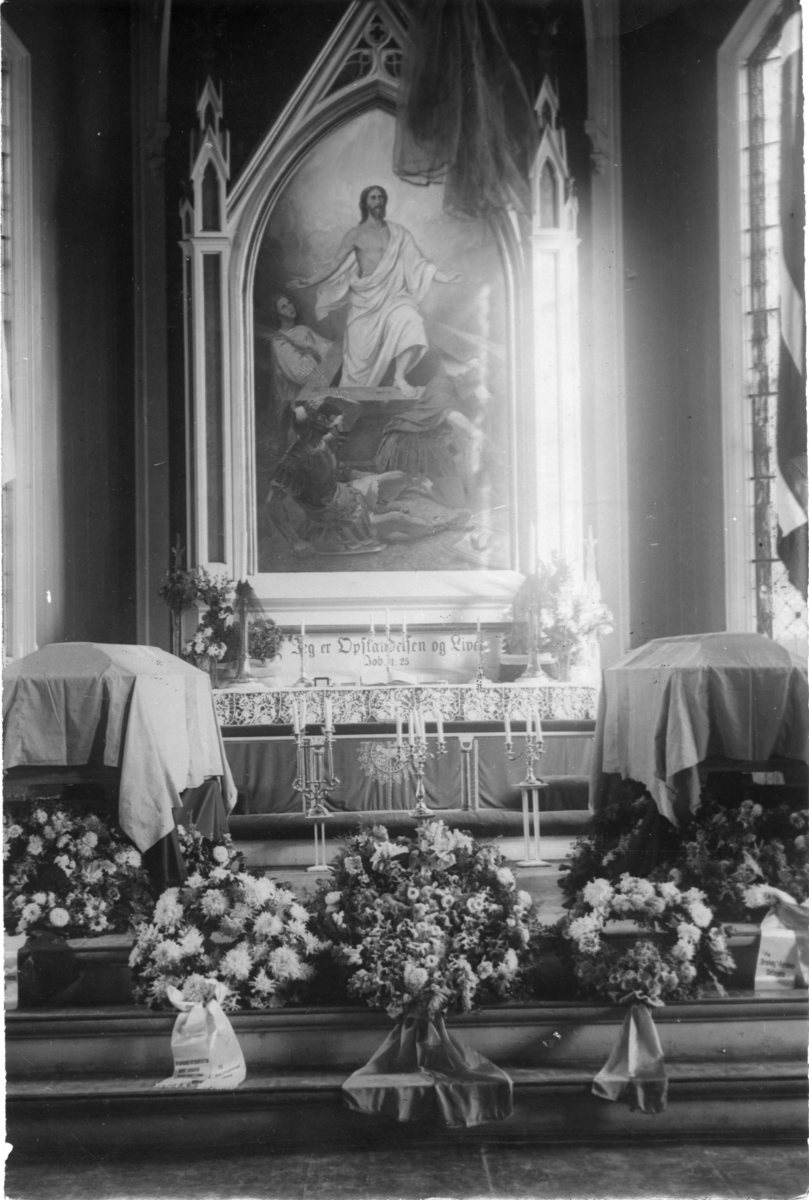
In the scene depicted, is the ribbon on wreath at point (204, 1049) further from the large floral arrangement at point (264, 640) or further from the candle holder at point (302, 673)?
the large floral arrangement at point (264, 640)

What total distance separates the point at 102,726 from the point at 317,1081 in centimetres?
163

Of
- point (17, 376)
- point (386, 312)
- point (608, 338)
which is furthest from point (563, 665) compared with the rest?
point (17, 376)

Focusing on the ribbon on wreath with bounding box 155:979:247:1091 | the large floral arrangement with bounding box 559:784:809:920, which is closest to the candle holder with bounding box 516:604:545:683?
the large floral arrangement with bounding box 559:784:809:920

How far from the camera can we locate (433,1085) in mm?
4469

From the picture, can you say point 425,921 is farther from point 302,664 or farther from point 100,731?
point 100,731

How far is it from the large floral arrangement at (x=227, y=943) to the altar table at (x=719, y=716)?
159cm

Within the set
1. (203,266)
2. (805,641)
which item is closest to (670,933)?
(805,641)

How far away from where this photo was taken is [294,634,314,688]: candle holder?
17.2ft

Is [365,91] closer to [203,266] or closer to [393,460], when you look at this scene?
[203,266]

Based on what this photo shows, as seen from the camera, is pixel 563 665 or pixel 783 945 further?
pixel 563 665

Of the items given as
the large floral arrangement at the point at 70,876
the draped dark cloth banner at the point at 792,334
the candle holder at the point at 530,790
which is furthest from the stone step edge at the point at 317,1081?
the draped dark cloth banner at the point at 792,334

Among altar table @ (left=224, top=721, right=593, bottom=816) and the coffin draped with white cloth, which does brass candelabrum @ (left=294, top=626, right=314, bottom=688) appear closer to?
altar table @ (left=224, top=721, right=593, bottom=816)

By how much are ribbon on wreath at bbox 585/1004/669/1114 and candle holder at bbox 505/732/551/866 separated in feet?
2.34

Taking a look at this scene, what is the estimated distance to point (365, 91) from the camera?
528 cm
